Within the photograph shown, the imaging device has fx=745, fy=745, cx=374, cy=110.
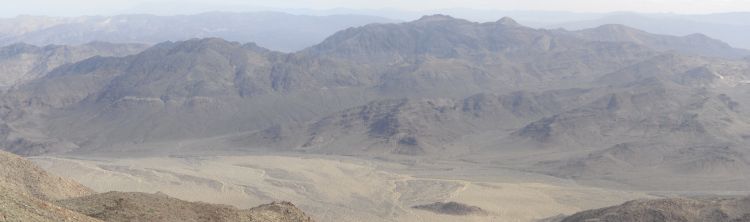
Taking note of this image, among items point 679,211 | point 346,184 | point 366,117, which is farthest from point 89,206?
point 366,117

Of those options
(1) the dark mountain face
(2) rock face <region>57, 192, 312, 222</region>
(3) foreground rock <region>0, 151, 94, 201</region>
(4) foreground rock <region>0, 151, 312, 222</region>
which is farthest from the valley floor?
(2) rock face <region>57, 192, 312, 222</region>

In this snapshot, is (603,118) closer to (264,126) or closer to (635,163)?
(635,163)

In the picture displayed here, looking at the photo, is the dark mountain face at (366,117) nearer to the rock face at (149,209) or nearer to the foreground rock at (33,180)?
the foreground rock at (33,180)

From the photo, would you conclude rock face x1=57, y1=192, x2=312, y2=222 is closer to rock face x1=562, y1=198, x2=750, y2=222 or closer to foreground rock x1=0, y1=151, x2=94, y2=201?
foreground rock x1=0, y1=151, x2=94, y2=201

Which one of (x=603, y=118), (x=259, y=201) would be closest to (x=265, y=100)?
(x=603, y=118)

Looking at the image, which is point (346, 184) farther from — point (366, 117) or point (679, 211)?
point (679, 211)

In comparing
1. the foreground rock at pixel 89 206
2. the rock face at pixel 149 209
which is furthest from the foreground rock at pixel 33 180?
the rock face at pixel 149 209
